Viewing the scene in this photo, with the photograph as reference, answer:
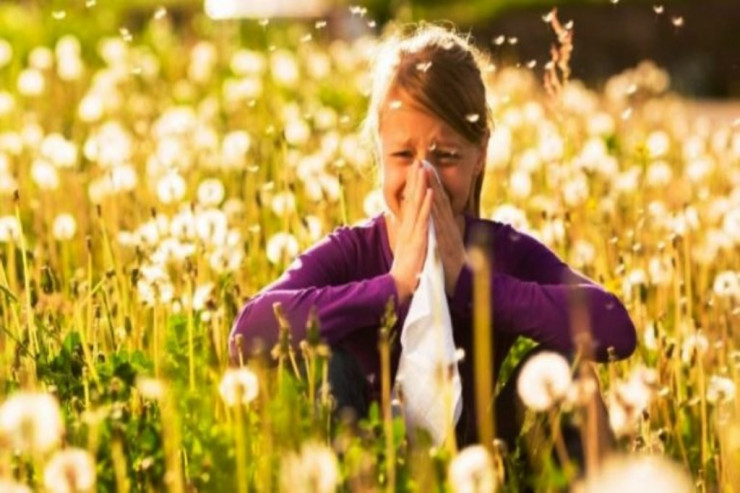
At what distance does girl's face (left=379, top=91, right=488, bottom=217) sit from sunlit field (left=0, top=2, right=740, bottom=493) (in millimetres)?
343

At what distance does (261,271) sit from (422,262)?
47.7 inches

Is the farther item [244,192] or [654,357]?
[244,192]

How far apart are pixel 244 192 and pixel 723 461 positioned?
2.76m

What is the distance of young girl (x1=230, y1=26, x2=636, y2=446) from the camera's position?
3201 mm

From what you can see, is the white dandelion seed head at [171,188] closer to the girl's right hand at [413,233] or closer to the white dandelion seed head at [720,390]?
the girl's right hand at [413,233]

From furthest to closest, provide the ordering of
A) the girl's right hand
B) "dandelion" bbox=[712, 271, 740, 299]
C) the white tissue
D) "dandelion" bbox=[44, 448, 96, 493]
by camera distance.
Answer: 1. "dandelion" bbox=[712, 271, 740, 299]
2. the girl's right hand
3. the white tissue
4. "dandelion" bbox=[44, 448, 96, 493]

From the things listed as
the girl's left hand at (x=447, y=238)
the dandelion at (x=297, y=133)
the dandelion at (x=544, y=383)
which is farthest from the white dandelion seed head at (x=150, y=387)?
the dandelion at (x=297, y=133)

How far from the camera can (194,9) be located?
1355cm

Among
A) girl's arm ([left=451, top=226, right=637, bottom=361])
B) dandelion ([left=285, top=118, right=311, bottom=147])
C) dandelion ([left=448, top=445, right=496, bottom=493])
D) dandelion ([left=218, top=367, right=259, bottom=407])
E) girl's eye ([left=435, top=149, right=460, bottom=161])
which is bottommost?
dandelion ([left=448, top=445, right=496, bottom=493])

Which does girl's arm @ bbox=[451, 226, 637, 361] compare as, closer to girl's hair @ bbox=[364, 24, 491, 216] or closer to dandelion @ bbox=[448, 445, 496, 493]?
girl's hair @ bbox=[364, 24, 491, 216]

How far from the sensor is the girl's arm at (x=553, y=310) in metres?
3.22

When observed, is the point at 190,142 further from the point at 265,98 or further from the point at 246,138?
the point at 265,98

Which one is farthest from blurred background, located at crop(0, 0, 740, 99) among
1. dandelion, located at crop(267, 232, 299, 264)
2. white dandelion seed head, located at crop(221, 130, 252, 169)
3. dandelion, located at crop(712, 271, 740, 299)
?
dandelion, located at crop(712, 271, 740, 299)

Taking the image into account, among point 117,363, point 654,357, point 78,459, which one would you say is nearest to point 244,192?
point 654,357
